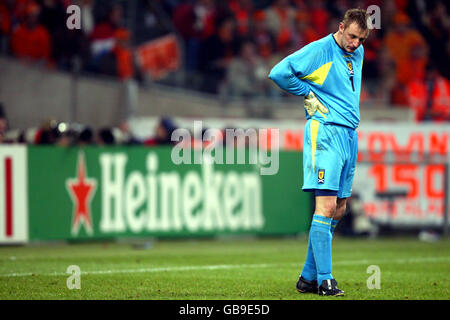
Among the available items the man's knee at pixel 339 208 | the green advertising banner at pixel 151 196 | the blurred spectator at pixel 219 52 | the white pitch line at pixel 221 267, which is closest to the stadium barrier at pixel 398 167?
the green advertising banner at pixel 151 196

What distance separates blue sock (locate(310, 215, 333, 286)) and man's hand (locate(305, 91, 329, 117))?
0.89m

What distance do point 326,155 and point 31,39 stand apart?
36.4 feet

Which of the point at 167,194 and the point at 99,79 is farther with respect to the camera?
the point at 99,79

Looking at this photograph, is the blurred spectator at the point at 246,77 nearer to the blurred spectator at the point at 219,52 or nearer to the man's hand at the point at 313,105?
the blurred spectator at the point at 219,52

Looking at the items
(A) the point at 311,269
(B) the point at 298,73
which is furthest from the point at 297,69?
(A) the point at 311,269

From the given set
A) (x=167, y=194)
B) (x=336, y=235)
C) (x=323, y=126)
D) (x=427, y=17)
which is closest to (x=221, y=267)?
(x=323, y=126)

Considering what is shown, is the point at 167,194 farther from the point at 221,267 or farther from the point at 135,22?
the point at 135,22

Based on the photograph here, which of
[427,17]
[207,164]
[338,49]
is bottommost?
[207,164]

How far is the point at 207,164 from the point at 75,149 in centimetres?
213

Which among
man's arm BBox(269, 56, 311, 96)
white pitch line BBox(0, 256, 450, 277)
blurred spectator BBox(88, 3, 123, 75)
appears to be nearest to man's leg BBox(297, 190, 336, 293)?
man's arm BBox(269, 56, 311, 96)

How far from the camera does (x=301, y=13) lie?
66.6 feet

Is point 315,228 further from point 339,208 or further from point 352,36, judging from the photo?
point 352,36

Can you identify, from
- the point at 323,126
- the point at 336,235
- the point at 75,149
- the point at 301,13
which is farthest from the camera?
the point at 301,13

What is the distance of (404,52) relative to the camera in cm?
1939
